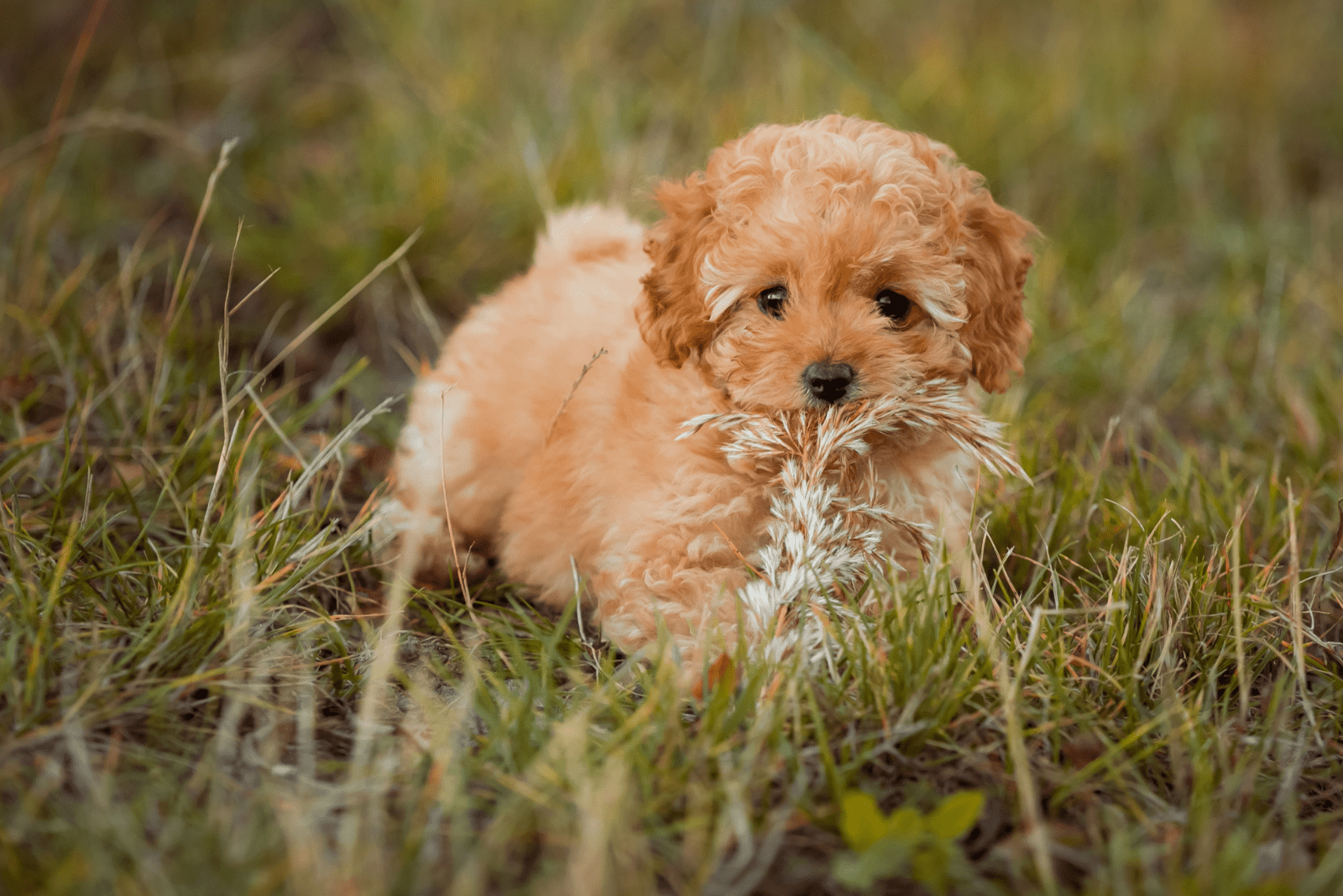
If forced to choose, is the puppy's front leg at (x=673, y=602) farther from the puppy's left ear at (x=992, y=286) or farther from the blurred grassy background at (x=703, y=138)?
the blurred grassy background at (x=703, y=138)

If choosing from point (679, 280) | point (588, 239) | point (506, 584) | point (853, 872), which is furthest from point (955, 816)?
point (588, 239)

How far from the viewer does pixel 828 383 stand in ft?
7.38

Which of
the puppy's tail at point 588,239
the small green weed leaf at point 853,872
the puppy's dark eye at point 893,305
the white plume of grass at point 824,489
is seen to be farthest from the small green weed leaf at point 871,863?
the puppy's tail at point 588,239

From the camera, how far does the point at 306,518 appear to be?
2.86m

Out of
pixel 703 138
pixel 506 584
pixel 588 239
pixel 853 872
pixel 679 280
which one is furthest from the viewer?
pixel 703 138

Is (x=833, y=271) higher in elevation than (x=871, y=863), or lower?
higher

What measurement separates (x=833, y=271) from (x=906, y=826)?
124 cm

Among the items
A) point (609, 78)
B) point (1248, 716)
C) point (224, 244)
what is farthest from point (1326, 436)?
point (224, 244)

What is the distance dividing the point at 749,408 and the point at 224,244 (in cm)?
307

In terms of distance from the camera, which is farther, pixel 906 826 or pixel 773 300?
pixel 773 300

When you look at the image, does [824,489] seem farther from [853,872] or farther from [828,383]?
[853,872]

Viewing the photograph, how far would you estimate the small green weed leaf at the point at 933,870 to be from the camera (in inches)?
67.2

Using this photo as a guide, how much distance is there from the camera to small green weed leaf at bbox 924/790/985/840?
5.81 feet

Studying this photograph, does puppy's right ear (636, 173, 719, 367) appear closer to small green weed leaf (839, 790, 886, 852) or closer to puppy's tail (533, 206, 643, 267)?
puppy's tail (533, 206, 643, 267)
